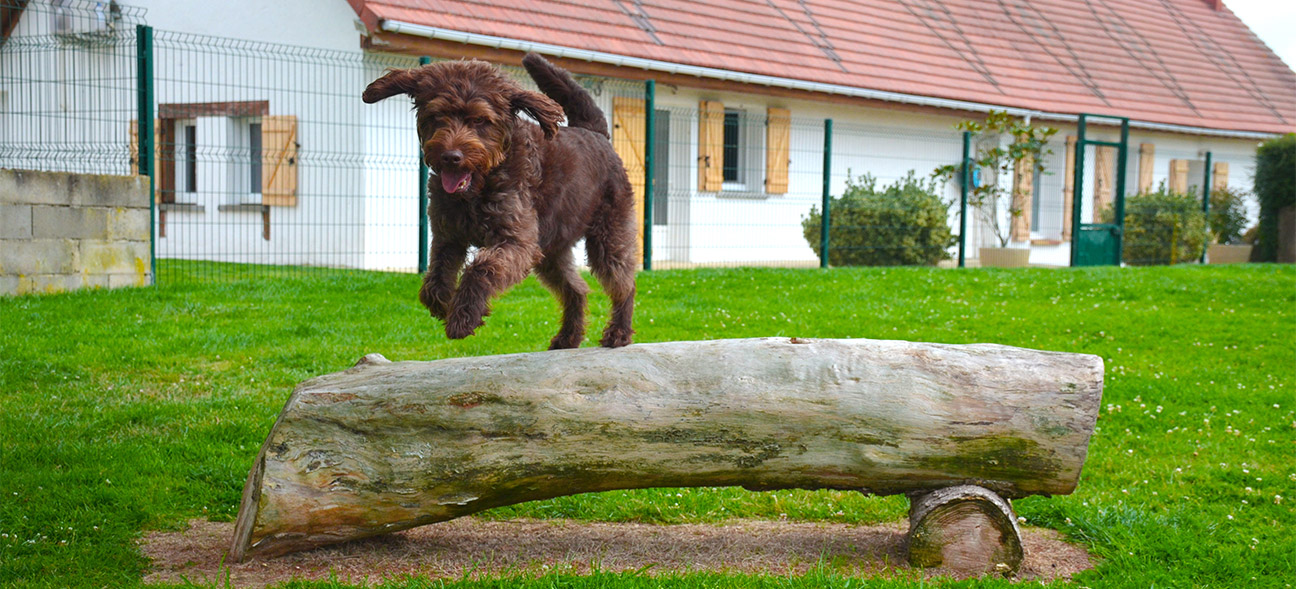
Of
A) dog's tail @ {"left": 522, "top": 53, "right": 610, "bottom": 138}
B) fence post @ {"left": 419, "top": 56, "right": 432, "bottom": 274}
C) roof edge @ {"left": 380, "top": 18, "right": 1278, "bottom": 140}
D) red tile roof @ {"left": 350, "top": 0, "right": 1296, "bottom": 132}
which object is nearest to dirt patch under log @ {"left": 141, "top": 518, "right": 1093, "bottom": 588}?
dog's tail @ {"left": 522, "top": 53, "right": 610, "bottom": 138}

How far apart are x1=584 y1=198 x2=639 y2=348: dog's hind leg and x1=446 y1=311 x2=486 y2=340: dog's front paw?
1.14 m

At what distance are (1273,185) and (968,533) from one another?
1779cm

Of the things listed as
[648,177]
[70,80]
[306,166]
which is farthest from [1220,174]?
[70,80]

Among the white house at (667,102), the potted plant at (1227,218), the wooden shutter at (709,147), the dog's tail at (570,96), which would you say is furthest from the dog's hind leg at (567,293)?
the potted plant at (1227,218)

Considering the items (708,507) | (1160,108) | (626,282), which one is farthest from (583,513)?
(1160,108)

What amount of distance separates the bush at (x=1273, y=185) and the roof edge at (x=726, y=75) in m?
2.70

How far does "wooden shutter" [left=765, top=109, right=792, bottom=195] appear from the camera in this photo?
57.1ft

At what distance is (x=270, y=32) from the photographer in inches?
583

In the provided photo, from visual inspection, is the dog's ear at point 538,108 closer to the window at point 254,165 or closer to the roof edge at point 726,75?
the roof edge at point 726,75

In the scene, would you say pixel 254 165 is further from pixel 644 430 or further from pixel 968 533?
pixel 968 533

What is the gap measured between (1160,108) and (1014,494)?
69.2 ft

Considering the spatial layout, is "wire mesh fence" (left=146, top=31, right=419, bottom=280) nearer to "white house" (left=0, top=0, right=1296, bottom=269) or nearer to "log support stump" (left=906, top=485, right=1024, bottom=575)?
"white house" (left=0, top=0, right=1296, bottom=269)

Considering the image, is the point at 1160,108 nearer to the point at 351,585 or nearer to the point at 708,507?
the point at 708,507

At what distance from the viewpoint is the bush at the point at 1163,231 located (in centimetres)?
1931
